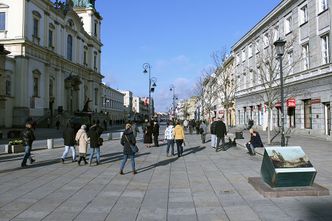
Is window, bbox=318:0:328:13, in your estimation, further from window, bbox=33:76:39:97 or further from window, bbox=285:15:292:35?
window, bbox=33:76:39:97

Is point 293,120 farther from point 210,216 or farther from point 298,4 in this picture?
point 210,216

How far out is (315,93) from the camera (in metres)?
29.4

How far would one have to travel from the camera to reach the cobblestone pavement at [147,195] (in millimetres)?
7203

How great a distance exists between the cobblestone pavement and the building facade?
12.8 metres

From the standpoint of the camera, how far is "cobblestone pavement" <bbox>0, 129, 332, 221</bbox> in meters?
7.20

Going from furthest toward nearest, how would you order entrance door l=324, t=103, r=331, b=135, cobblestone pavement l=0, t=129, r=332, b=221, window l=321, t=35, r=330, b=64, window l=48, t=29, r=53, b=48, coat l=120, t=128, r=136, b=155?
window l=48, t=29, r=53, b=48 < window l=321, t=35, r=330, b=64 < entrance door l=324, t=103, r=331, b=135 < coat l=120, t=128, r=136, b=155 < cobblestone pavement l=0, t=129, r=332, b=221

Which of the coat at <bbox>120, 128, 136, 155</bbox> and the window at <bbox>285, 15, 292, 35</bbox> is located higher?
the window at <bbox>285, 15, 292, 35</bbox>

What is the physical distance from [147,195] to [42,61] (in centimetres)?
5071

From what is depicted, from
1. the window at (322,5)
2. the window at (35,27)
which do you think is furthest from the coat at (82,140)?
the window at (35,27)

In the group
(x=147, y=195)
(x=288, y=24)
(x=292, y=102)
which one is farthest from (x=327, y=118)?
(x=147, y=195)

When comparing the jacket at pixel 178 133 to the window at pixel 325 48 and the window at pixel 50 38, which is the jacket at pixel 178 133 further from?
the window at pixel 50 38

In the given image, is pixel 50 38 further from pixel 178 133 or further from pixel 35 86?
pixel 178 133

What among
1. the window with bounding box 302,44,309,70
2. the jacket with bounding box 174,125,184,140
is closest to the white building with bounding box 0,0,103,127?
the window with bounding box 302,44,309,70

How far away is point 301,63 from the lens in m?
32.8
